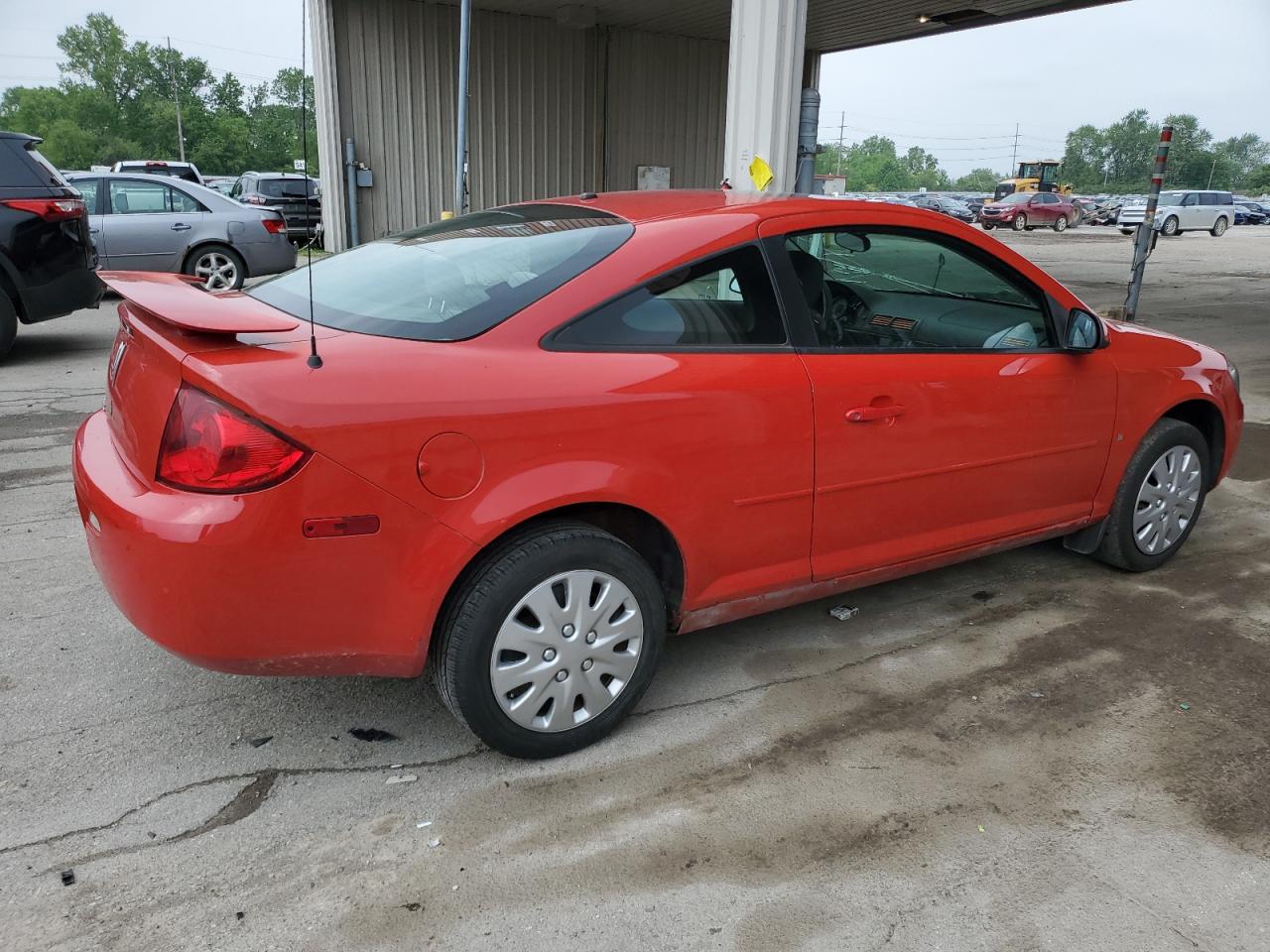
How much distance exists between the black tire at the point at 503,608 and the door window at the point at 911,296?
1037mm

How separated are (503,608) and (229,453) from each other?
2.47 feet

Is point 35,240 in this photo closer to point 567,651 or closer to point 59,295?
point 59,295

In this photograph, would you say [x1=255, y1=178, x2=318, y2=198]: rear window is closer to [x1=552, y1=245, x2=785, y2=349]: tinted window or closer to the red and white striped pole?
the red and white striped pole

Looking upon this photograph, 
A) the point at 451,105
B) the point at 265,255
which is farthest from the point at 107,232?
the point at 451,105

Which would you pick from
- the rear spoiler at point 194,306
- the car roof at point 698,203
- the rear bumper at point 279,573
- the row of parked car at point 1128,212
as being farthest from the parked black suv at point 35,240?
the row of parked car at point 1128,212

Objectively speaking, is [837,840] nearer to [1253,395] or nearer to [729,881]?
[729,881]

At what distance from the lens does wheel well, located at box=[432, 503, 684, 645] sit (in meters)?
2.55

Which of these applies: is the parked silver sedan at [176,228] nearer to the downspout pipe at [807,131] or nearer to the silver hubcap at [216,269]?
the silver hubcap at [216,269]

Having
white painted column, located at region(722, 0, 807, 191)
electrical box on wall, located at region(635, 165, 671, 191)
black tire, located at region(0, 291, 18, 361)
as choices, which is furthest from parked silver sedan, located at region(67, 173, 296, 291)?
electrical box on wall, located at region(635, 165, 671, 191)

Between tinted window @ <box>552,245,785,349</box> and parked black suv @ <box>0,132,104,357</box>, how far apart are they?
20.9 ft

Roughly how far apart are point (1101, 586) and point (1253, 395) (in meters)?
5.20

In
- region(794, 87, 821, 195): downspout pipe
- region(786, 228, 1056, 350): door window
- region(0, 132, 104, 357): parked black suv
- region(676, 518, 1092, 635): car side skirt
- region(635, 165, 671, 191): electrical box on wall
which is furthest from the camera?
region(635, 165, 671, 191): electrical box on wall

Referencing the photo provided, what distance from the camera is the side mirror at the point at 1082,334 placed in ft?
11.5

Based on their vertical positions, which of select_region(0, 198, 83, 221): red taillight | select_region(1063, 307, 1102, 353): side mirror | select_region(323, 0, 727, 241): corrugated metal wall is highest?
select_region(323, 0, 727, 241): corrugated metal wall
